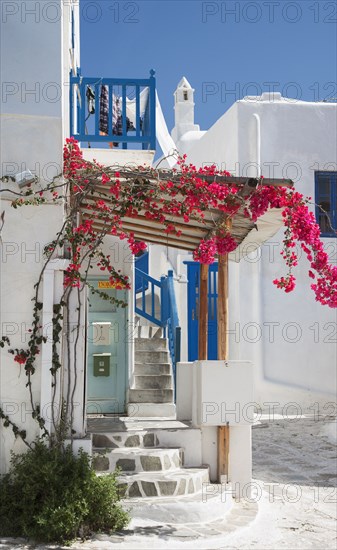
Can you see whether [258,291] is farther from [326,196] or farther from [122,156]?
[122,156]

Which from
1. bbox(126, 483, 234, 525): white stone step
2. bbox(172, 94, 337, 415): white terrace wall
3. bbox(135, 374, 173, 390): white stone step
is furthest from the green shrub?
bbox(172, 94, 337, 415): white terrace wall

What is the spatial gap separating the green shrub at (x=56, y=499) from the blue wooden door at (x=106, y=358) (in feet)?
14.7

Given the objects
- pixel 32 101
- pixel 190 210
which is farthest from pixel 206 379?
pixel 32 101

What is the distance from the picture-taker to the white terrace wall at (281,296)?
14930 mm

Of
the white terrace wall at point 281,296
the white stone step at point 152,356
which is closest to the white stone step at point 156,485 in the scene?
the white stone step at point 152,356

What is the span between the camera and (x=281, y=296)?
1516cm

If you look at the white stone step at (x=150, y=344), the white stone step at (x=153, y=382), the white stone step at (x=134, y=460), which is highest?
the white stone step at (x=150, y=344)

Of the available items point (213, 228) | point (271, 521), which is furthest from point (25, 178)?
point (271, 521)

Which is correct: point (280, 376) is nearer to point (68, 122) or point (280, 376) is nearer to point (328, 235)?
point (328, 235)

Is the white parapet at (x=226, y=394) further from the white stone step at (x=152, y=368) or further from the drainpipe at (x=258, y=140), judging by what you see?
the drainpipe at (x=258, y=140)

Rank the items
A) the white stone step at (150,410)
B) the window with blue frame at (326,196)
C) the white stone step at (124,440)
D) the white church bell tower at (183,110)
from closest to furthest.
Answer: the white stone step at (124,440) < the white stone step at (150,410) < the window with blue frame at (326,196) < the white church bell tower at (183,110)

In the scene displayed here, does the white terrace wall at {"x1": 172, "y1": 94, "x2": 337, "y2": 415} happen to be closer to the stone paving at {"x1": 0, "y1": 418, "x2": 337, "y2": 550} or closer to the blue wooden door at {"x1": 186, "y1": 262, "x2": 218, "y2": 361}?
the blue wooden door at {"x1": 186, "y1": 262, "x2": 218, "y2": 361}

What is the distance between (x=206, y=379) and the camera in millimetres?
7996

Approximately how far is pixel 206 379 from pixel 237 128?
28.2 feet
